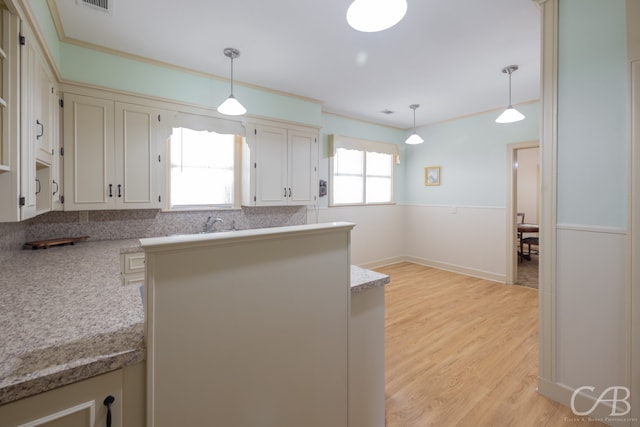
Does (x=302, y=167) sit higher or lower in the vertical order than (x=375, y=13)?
lower

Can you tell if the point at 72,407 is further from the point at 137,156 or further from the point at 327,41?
the point at 327,41

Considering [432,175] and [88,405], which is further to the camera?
[432,175]

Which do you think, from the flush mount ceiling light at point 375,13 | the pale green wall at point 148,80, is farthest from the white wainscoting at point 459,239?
the flush mount ceiling light at point 375,13

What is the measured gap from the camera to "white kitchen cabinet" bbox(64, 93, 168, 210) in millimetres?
2482

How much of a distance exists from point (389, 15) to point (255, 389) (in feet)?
5.57

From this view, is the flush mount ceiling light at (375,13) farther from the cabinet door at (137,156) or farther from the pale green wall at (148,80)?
the cabinet door at (137,156)

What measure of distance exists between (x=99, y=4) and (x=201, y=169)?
1638 mm

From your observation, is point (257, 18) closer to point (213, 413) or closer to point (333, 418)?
point (213, 413)

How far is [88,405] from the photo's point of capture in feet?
2.67

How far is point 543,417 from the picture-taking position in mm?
1783

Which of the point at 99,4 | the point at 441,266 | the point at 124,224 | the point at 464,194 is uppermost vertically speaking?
the point at 99,4

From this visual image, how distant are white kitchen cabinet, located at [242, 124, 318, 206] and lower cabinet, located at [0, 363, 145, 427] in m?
2.67

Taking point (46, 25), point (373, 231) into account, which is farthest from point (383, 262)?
point (46, 25)

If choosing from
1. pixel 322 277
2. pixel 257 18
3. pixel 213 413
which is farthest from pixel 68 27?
pixel 213 413
